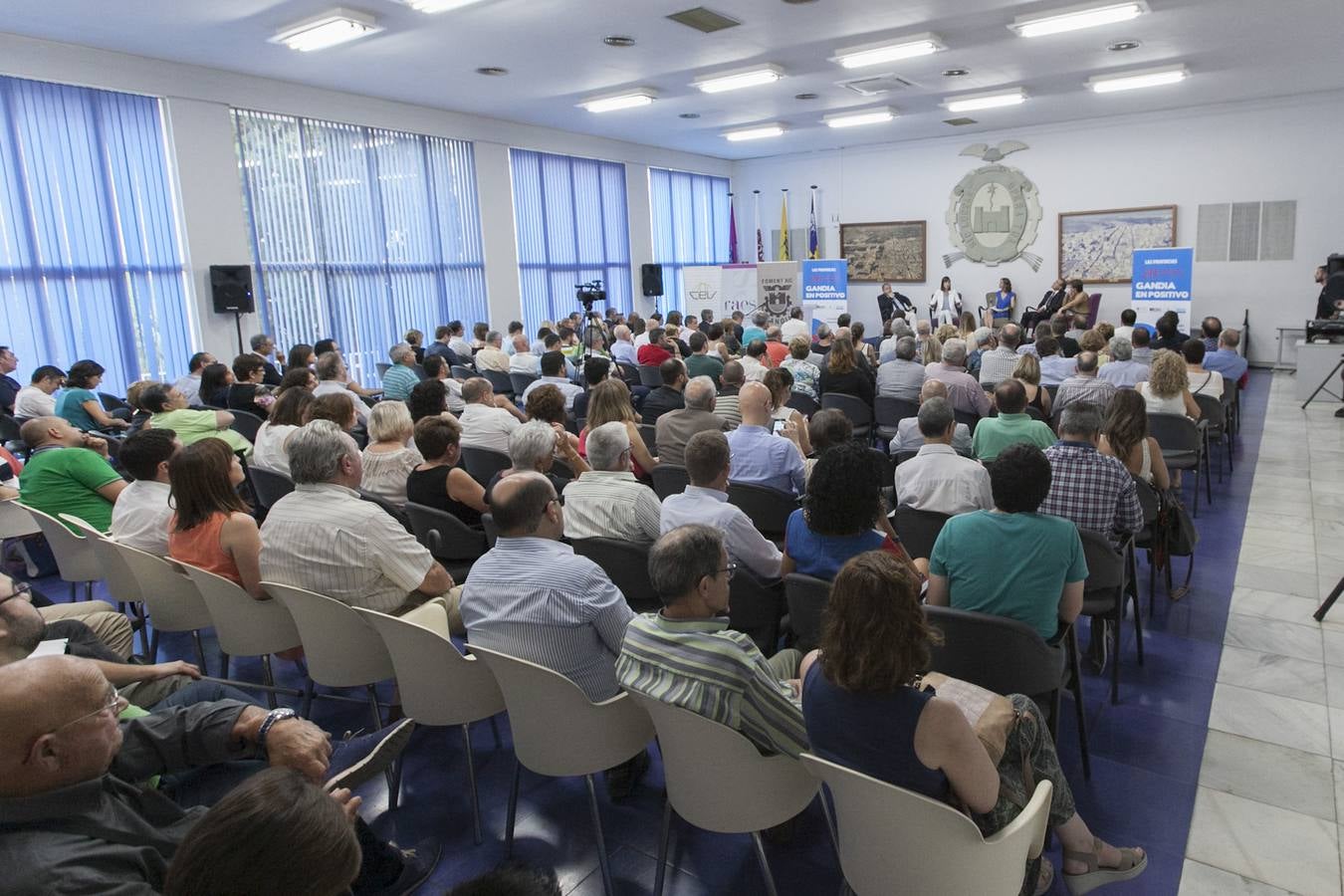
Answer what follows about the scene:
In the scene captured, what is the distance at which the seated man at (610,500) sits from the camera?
3338mm

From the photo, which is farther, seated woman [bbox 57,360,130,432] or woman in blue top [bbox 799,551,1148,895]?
seated woman [bbox 57,360,130,432]

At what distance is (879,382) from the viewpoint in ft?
23.9

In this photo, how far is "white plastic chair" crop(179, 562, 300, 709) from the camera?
9.61 feet

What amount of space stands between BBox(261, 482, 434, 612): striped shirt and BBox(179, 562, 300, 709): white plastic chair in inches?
4.5

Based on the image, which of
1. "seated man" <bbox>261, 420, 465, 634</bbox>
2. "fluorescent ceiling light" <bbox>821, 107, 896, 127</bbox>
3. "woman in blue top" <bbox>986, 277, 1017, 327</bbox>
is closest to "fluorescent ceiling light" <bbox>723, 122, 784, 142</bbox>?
"fluorescent ceiling light" <bbox>821, 107, 896, 127</bbox>

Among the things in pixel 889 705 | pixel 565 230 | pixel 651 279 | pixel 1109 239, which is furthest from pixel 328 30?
pixel 1109 239

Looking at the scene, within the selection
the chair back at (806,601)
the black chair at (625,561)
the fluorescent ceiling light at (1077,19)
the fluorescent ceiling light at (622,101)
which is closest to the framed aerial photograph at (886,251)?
the fluorescent ceiling light at (622,101)

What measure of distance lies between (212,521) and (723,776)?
2221 millimetres

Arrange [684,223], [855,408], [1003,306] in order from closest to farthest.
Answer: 1. [855,408]
2. [1003,306]
3. [684,223]

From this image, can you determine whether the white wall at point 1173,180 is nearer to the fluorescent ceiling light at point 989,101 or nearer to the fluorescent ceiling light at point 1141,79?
the fluorescent ceiling light at point 989,101

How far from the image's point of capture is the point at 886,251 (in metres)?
16.1

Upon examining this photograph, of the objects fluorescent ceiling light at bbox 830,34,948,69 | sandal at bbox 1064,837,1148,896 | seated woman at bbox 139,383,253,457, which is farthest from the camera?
fluorescent ceiling light at bbox 830,34,948,69

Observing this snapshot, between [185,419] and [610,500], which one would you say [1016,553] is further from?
[185,419]

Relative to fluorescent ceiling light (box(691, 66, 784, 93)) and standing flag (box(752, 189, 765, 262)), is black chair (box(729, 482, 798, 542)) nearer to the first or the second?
fluorescent ceiling light (box(691, 66, 784, 93))
